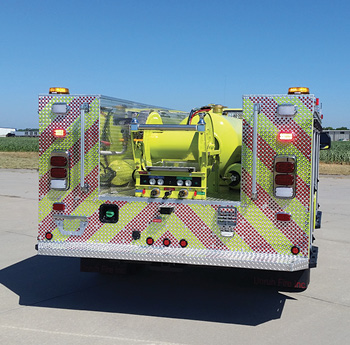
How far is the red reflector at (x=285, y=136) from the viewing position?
494 centimetres

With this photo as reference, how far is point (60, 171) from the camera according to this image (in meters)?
5.52

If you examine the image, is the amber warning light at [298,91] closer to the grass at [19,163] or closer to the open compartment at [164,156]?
the open compartment at [164,156]

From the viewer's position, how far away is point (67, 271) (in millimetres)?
7129

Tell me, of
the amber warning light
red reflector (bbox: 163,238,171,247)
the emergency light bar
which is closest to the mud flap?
red reflector (bbox: 163,238,171,247)

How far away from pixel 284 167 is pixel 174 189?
115 cm

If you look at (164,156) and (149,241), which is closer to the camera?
(149,241)

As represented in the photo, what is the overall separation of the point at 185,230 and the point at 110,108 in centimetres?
155

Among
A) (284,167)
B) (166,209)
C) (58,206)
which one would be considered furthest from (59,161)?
(284,167)

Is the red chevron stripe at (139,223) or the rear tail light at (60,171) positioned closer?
the red chevron stripe at (139,223)

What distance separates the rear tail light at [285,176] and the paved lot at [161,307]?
1.28 metres

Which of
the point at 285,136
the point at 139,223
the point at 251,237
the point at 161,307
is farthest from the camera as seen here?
the point at 161,307

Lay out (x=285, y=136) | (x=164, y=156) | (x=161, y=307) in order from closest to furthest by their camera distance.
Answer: (x=285, y=136)
(x=161, y=307)
(x=164, y=156)

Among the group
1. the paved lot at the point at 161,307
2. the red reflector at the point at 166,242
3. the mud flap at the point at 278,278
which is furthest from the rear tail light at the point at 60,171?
the mud flap at the point at 278,278

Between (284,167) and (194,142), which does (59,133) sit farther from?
(284,167)
